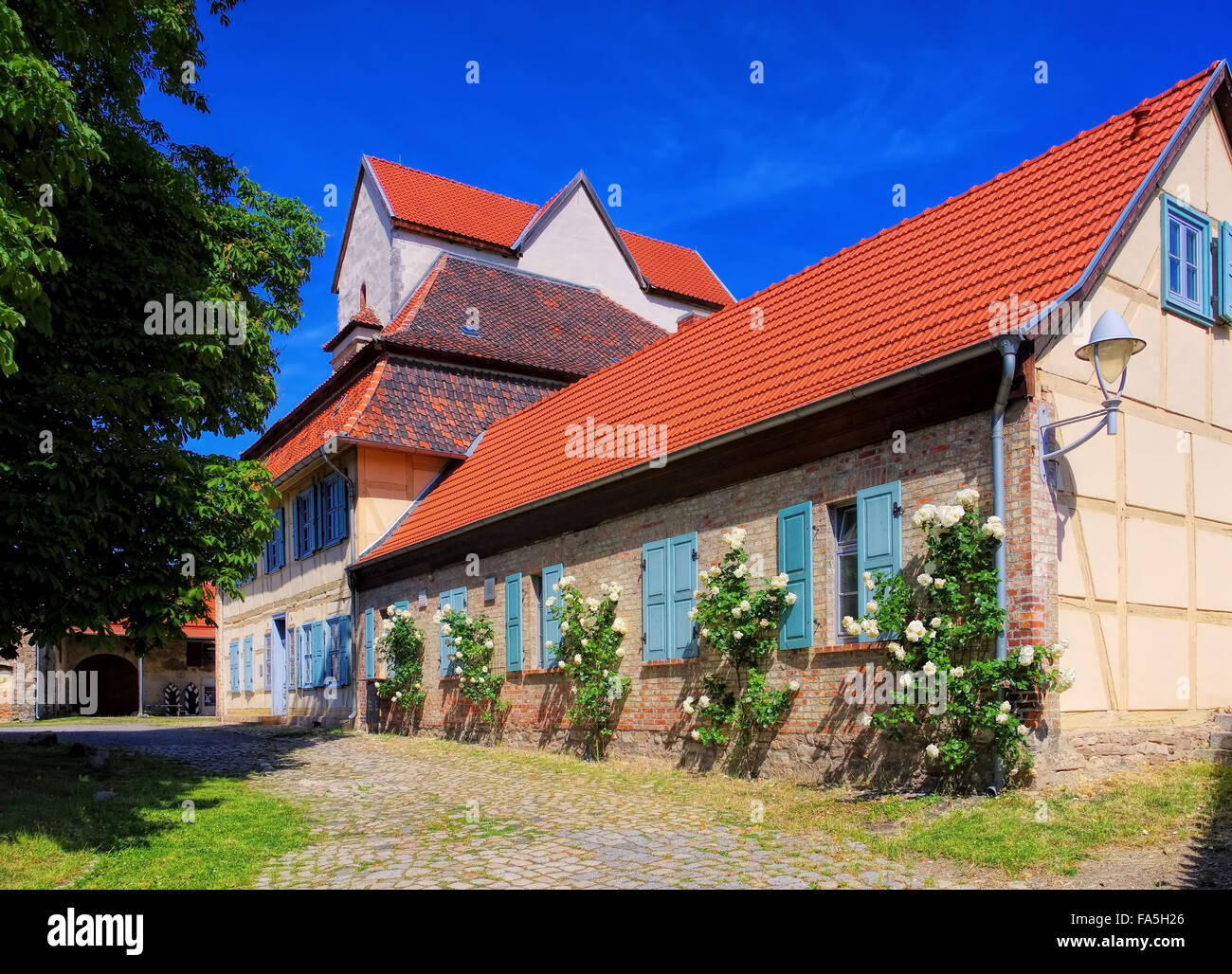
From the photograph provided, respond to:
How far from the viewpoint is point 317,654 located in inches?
841

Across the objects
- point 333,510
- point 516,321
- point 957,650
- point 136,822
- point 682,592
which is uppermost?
point 516,321

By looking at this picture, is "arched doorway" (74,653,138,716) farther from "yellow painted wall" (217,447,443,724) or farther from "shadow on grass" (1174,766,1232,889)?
"shadow on grass" (1174,766,1232,889)

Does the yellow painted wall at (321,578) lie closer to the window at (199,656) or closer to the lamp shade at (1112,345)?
the window at (199,656)

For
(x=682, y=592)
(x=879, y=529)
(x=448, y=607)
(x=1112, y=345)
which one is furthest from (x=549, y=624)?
(x=1112, y=345)

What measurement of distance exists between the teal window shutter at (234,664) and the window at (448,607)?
12.7 metres

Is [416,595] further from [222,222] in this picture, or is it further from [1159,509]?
[1159,509]

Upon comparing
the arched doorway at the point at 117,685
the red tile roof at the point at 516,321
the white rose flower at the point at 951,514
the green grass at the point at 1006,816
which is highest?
the red tile roof at the point at 516,321

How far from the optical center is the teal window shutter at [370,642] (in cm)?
1912

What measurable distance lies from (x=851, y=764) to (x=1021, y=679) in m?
1.97

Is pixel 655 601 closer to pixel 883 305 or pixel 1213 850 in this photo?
pixel 883 305

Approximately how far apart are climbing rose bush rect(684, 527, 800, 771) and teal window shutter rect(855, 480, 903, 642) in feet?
3.02

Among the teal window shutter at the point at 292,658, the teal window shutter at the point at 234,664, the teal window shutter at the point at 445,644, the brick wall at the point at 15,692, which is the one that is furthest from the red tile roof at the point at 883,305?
the brick wall at the point at 15,692

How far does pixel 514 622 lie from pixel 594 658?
2385 millimetres
